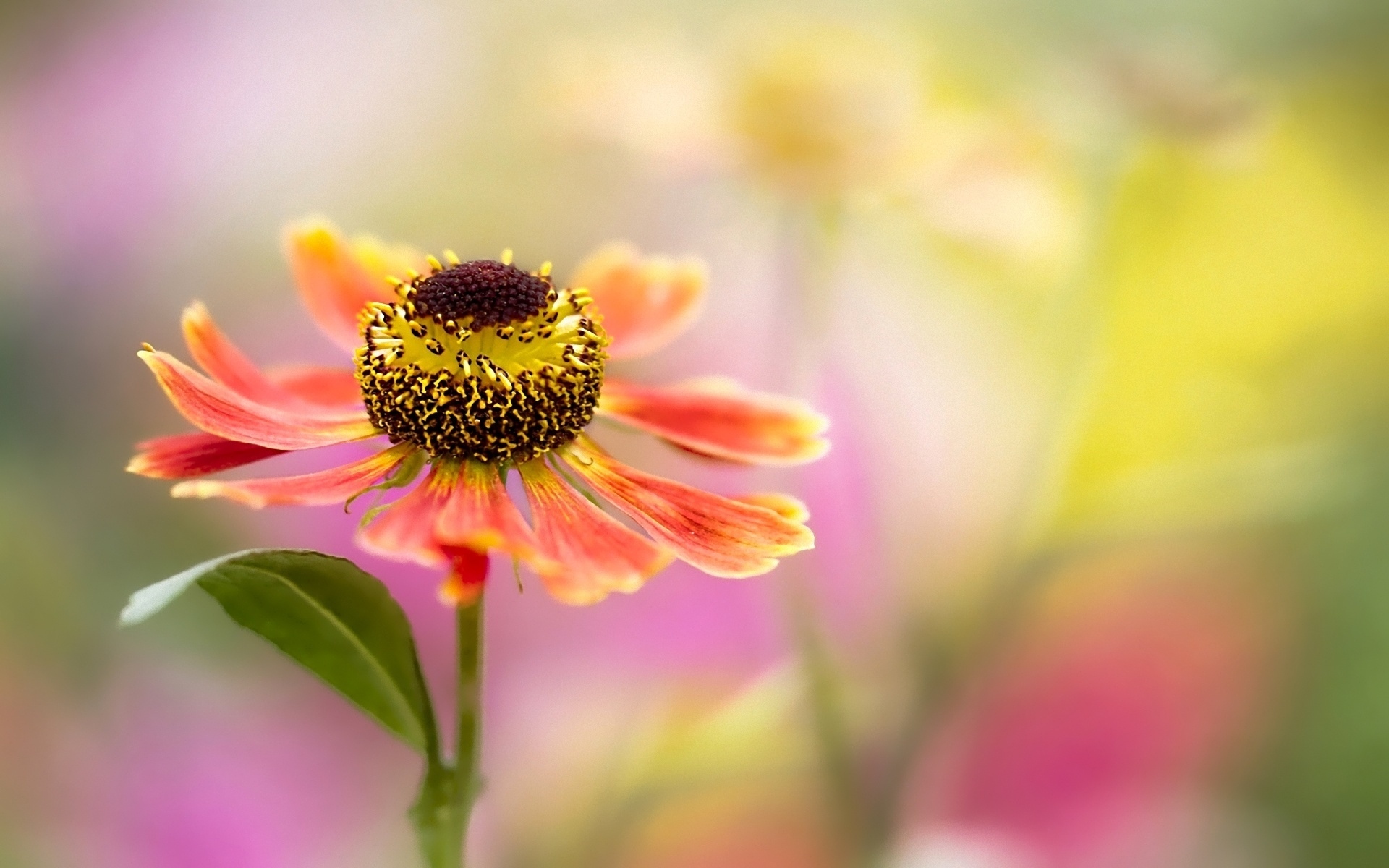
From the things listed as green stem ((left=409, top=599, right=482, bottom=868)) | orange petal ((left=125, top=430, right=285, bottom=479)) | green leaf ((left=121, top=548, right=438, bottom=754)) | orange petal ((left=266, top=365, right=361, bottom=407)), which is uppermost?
orange petal ((left=266, top=365, right=361, bottom=407))

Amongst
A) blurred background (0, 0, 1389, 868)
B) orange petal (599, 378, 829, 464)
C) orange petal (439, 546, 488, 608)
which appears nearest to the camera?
orange petal (439, 546, 488, 608)

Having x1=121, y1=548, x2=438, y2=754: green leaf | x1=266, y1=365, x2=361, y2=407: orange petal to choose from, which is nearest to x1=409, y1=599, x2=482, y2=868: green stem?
x1=121, y1=548, x2=438, y2=754: green leaf

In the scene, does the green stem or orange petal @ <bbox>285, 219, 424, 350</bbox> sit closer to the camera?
the green stem

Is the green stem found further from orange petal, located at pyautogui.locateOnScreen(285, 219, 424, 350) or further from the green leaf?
orange petal, located at pyautogui.locateOnScreen(285, 219, 424, 350)

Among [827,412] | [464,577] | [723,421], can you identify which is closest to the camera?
[464,577]

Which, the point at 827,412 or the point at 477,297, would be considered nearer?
the point at 477,297

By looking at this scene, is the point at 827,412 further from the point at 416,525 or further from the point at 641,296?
the point at 416,525

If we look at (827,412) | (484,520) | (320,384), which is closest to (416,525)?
(484,520)
